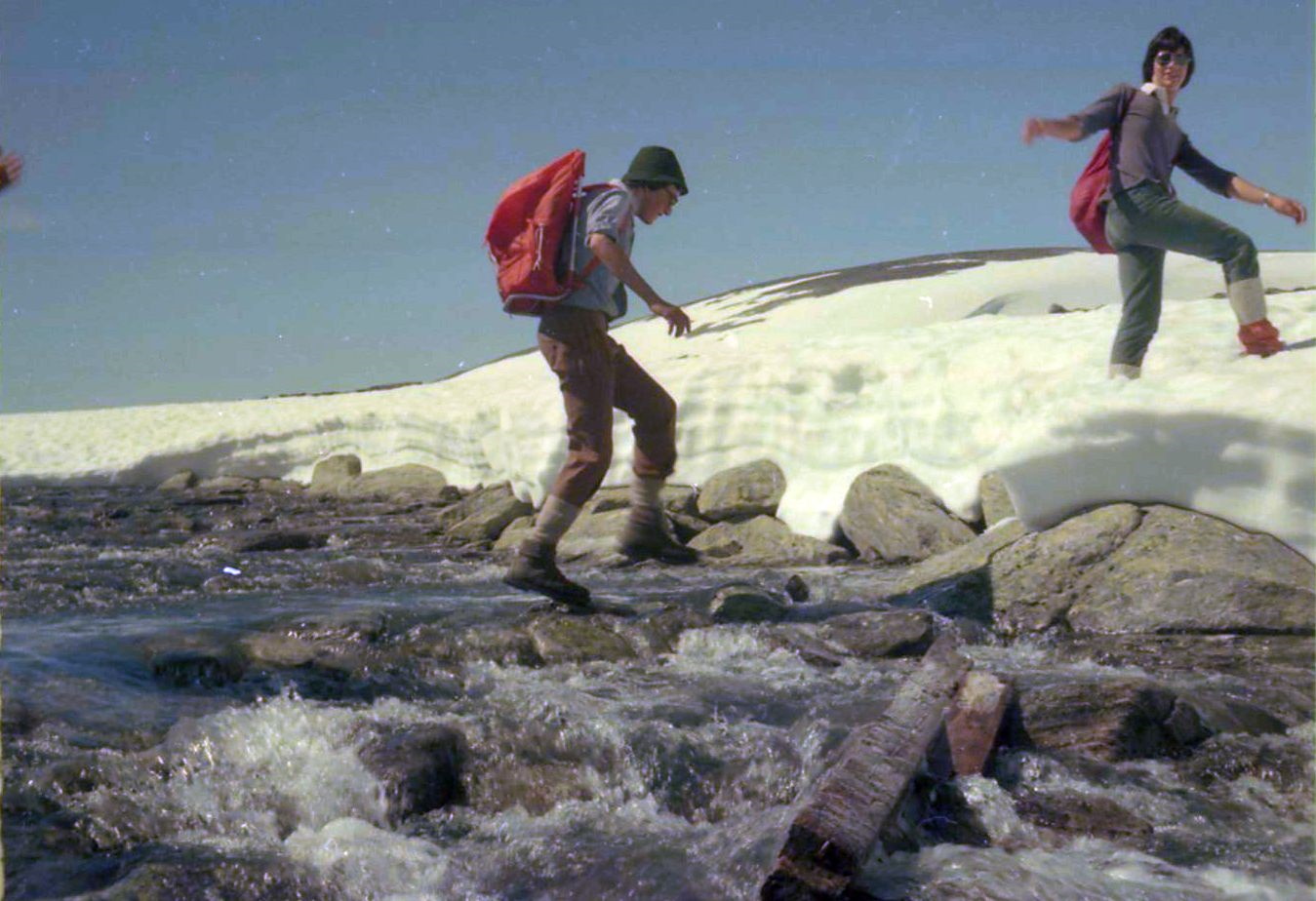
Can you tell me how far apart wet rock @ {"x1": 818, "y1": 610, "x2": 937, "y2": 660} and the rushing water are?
11cm

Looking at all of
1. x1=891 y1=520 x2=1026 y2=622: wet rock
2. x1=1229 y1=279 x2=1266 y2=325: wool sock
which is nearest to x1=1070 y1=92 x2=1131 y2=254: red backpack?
x1=1229 y1=279 x2=1266 y2=325: wool sock

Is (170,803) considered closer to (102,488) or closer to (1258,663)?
(1258,663)

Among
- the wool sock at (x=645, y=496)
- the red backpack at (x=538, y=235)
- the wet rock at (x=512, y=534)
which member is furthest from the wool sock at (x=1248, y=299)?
the wet rock at (x=512, y=534)

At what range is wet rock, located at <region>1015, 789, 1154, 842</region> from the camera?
323 cm

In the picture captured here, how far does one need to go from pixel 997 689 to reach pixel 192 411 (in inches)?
959

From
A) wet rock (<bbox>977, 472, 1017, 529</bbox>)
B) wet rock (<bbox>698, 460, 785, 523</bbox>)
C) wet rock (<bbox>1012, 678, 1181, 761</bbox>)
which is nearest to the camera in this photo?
wet rock (<bbox>1012, 678, 1181, 761</bbox>)

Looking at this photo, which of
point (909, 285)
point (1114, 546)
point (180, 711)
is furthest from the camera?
point (909, 285)

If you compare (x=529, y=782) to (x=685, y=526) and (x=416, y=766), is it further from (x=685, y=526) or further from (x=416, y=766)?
(x=685, y=526)

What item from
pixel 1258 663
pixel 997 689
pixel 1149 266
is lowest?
pixel 1258 663

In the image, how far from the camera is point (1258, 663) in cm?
482

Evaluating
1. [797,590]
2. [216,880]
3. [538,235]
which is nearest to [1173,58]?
[538,235]

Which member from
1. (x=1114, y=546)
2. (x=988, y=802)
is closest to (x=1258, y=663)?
(x=1114, y=546)

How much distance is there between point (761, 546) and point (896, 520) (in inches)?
39.7

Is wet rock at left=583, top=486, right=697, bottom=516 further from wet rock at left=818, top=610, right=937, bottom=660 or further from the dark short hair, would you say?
the dark short hair
